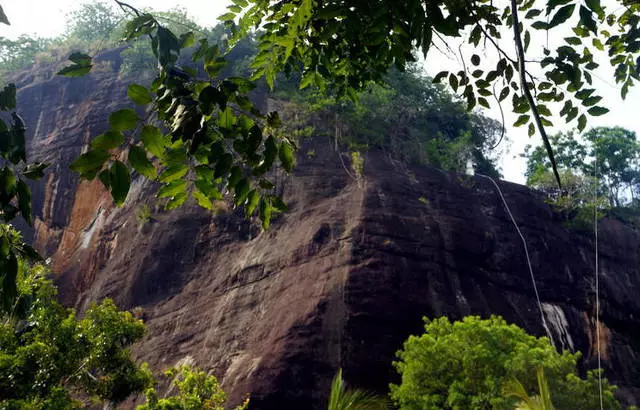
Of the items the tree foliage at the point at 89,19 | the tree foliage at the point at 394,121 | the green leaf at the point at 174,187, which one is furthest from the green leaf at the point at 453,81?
the tree foliage at the point at 89,19

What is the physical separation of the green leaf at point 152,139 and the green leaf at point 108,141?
5cm

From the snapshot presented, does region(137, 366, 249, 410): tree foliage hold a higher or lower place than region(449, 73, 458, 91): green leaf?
lower

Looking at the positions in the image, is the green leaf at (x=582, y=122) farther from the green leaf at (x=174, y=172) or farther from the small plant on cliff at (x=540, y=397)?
the small plant on cliff at (x=540, y=397)

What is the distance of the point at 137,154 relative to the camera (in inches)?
59.6

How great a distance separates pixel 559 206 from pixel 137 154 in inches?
821

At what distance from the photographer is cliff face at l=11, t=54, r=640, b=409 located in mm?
14367

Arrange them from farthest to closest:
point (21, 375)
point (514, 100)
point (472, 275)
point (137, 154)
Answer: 1. point (472, 275)
2. point (21, 375)
3. point (514, 100)
4. point (137, 154)

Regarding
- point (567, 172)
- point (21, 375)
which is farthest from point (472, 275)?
point (21, 375)

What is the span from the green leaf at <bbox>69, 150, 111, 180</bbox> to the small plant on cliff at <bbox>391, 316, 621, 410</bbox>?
33.4 ft

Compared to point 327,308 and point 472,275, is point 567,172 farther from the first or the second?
point 327,308

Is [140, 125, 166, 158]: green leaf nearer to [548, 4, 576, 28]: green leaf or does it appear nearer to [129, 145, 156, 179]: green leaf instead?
[129, 145, 156, 179]: green leaf

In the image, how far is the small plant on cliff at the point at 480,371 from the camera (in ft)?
36.6

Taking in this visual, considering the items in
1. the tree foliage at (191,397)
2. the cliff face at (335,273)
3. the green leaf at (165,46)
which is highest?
the cliff face at (335,273)

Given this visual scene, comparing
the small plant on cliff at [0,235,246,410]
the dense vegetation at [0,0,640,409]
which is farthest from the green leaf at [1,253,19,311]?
the small plant on cliff at [0,235,246,410]
